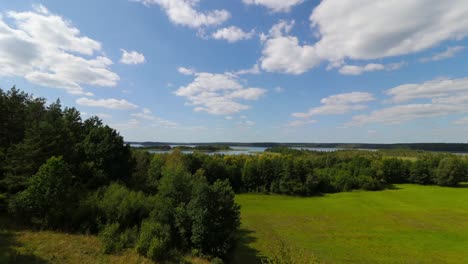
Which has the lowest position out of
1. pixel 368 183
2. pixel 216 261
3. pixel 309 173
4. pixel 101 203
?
pixel 368 183

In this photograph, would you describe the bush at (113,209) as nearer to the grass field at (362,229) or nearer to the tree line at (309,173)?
the grass field at (362,229)

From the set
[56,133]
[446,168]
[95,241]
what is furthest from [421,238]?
[446,168]

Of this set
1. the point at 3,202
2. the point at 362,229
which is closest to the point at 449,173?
the point at 362,229

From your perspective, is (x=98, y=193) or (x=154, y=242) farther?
(x=98, y=193)

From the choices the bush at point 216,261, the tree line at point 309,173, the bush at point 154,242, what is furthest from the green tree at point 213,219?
the tree line at point 309,173

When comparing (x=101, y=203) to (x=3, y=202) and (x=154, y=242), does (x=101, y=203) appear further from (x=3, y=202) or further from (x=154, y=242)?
(x=3, y=202)

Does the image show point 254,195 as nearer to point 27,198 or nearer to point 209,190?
point 209,190

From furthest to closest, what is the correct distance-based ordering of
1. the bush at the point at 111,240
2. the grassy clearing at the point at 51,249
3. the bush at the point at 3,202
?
the bush at the point at 3,202, the bush at the point at 111,240, the grassy clearing at the point at 51,249

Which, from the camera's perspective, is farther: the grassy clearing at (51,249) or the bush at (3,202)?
the bush at (3,202)
